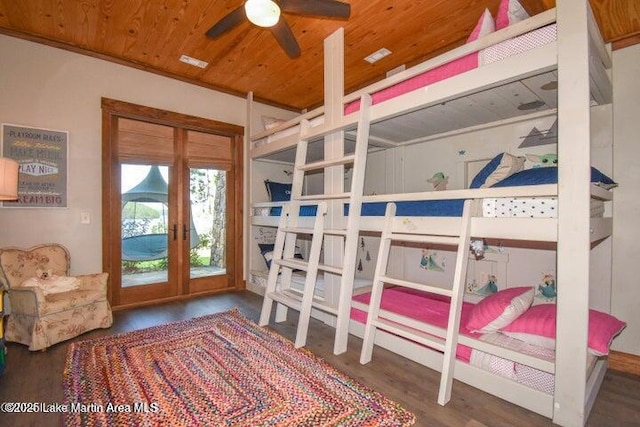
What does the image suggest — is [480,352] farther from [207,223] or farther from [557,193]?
[207,223]

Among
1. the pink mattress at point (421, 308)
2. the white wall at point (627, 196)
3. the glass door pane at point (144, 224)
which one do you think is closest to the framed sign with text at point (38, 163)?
the glass door pane at point (144, 224)

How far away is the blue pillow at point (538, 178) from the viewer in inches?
66.5

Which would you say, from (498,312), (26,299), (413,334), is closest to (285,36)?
(413,334)

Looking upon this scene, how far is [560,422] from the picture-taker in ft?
5.05

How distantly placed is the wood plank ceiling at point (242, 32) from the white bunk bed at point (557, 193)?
532 millimetres

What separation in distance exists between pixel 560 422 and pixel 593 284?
1.23 meters

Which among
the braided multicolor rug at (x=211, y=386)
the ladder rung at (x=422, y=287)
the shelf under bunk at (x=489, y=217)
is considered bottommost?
the braided multicolor rug at (x=211, y=386)

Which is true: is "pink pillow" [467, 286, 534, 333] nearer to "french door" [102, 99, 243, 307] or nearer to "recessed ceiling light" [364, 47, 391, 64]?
"recessed ceiling light" [364, 47, 391, 64]

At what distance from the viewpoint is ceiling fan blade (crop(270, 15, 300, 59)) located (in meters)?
2.29

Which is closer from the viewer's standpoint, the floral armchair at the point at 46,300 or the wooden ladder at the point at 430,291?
the wooden ladder at the point at 430,291

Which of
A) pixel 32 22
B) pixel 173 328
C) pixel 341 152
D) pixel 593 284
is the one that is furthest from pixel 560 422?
pixel 32 22

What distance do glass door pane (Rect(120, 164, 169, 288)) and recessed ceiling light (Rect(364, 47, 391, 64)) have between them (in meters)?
2.71

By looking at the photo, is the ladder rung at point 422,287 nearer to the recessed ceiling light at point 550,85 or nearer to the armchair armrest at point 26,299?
the recessed ceiling light at point 550,85

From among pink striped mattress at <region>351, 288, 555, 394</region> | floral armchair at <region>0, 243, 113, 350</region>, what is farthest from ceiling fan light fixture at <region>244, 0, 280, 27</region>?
floral armchair at <region>0, 243, 113, 350</region>
